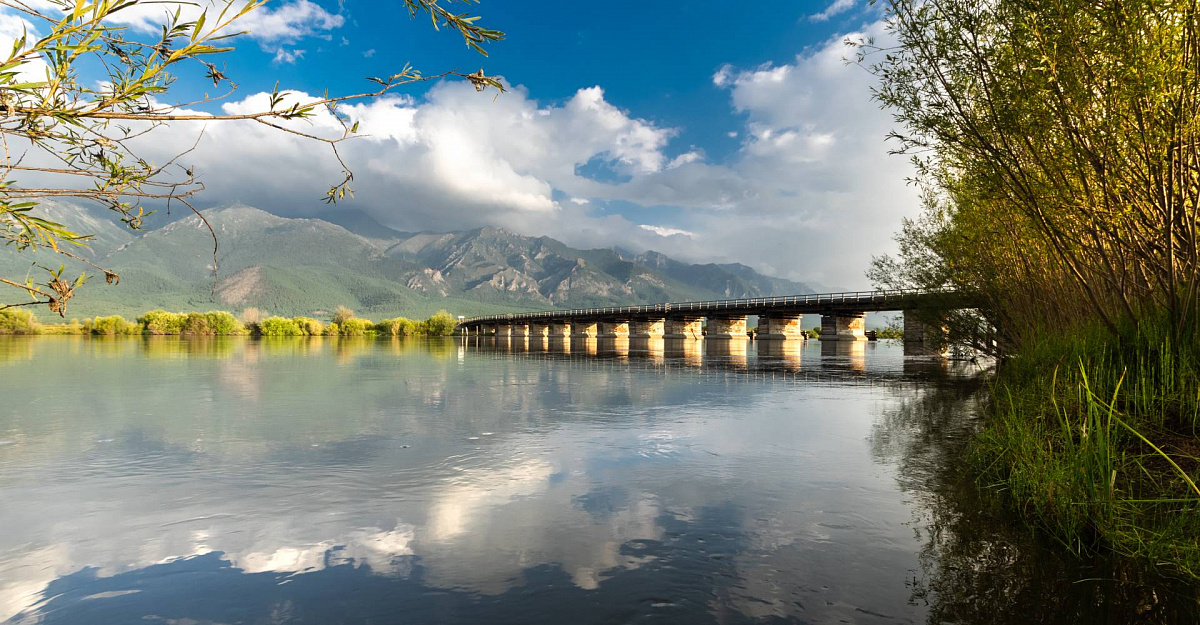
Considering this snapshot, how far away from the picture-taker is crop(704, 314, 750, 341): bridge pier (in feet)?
376

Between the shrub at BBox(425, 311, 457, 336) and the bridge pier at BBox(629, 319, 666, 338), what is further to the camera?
the shrub at BBox(425, 311, 457, 336)

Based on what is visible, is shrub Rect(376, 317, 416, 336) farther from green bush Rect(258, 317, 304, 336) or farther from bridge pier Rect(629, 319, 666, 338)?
bridge pier Rect(629, 319, 666, 338)

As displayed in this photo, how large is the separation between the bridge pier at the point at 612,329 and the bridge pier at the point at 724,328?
2724 centimetres

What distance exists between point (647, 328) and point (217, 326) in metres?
117

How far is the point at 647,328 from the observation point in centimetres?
14800

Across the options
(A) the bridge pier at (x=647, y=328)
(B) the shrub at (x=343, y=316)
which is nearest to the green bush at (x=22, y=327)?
(B) the shrub at (x=343, y=316)

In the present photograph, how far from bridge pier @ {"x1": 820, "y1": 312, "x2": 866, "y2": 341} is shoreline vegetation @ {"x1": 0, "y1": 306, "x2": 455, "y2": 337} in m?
119

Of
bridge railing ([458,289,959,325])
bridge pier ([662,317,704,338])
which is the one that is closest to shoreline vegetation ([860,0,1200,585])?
bridge railing ([458,289,959,325])

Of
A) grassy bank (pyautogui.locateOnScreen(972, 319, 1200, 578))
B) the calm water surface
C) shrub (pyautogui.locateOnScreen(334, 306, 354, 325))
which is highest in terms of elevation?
shrub (pyautogui.locateOnScreen(334, 306, 354, 325))

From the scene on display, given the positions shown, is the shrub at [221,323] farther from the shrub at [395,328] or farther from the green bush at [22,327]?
the shrub at [395,328]

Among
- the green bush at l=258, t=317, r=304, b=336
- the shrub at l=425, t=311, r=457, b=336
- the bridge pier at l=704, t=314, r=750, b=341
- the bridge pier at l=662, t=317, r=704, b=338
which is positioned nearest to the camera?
the bridge pier at l=704, t=314, r=750, b=341

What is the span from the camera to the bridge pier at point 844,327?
97.6 m

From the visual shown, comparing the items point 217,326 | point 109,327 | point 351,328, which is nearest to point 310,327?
point 351,328

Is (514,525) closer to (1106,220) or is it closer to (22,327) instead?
(1106,220)
